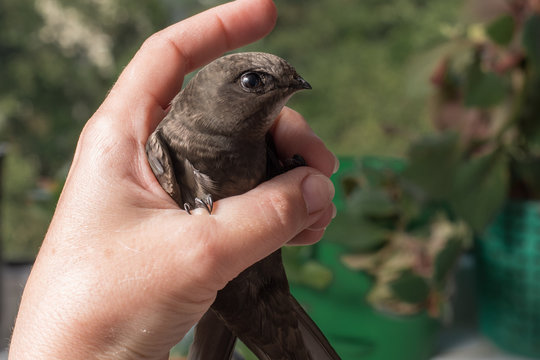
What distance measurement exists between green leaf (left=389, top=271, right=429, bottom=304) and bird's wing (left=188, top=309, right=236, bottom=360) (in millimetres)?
359

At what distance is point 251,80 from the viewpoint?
0.37m

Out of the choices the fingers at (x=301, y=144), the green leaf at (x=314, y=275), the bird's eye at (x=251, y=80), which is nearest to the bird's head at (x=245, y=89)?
the bird's eye at (x=251, y=80)

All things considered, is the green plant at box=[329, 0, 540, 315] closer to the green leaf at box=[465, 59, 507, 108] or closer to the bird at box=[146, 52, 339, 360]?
the green leaf at box=[465, 59, 507, 108]

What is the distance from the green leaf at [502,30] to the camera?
0.75m

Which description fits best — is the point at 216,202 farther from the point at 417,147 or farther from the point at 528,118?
the point at 528,118

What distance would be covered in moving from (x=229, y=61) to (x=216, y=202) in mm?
100

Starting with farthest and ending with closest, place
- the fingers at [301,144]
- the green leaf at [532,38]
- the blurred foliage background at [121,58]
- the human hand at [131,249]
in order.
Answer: the blurred foliage background at [121,58]
the green leaf at [532,38]
the fingers at [301,144]
the human hand at [131,249]

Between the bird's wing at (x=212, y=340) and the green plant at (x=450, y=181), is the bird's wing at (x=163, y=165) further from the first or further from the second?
the green plant at (x=450, y=181)

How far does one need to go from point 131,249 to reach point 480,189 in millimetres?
562

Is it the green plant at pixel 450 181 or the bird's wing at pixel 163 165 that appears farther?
the green plant at pixel 450 181

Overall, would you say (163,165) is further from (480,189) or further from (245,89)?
(480,189)

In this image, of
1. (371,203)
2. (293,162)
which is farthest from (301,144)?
(371,203)

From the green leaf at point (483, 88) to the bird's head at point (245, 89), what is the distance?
0.48 m

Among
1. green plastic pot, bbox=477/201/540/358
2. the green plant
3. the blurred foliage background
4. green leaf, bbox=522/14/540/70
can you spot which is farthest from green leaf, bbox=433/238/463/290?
the blurred foliage background
